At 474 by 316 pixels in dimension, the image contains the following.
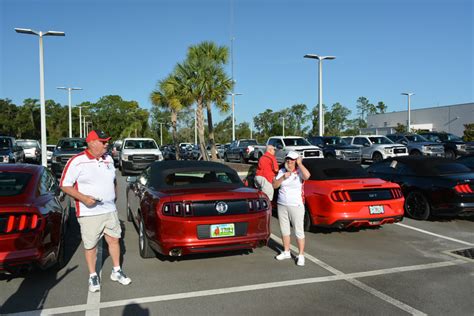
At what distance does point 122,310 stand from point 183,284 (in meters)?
0.90

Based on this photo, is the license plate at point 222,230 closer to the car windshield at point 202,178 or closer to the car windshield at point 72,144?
the car windshield at point 202,178

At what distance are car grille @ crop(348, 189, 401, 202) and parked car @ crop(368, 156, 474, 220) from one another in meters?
1.41

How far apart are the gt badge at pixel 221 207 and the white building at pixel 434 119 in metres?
51.2

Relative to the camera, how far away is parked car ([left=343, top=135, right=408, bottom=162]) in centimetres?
2220

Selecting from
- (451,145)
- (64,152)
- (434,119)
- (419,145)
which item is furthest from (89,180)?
(434,119)

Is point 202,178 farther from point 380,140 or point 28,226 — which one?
point 380,140

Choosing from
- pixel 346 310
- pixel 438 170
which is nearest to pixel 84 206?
pixel 346 310

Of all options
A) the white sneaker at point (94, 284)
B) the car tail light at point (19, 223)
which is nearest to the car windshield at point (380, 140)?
the white sneaker at point (94, 284)

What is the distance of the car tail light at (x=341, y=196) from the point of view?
6.96 m

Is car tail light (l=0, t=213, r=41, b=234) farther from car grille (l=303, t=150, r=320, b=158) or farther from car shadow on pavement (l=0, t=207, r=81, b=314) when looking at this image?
car grille (l=303, t=150, r=320, b=158)

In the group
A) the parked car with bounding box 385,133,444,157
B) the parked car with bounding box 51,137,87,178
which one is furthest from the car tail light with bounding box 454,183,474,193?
the parked car with bounding box 385,133,444,157

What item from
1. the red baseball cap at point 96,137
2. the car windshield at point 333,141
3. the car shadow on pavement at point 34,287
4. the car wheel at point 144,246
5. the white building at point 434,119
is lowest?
the car shadow on pavement at point 34,287

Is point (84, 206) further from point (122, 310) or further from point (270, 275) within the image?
point (270, 275)

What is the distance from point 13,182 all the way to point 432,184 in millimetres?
7461
